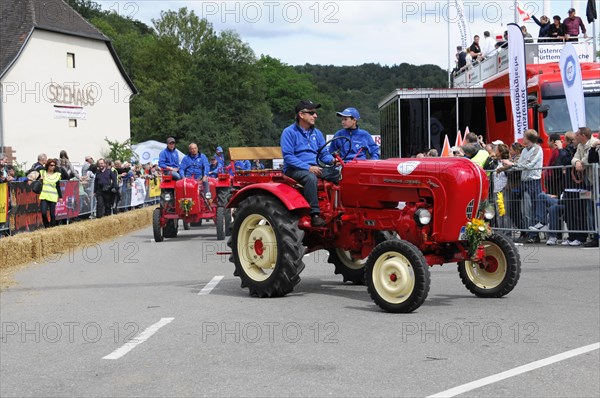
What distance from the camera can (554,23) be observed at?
23.4 m

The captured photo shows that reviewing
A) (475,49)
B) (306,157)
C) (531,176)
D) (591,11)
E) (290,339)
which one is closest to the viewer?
(290,339)

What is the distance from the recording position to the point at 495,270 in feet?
33.2

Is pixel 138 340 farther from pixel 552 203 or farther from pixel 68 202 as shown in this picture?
pixel 68 202

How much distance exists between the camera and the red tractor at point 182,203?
1986cm

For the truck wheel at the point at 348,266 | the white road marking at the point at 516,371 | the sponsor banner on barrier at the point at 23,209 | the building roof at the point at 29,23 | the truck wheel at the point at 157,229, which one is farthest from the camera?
the building roof at the point at 29,23

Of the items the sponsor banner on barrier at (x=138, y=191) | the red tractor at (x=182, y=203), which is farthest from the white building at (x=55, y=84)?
the red tractor at (x=182, y=203)

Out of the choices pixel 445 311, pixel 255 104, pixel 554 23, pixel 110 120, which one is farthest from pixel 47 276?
pixel 255 104

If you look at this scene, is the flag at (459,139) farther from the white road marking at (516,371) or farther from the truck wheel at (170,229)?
the white road marking at (516,371)

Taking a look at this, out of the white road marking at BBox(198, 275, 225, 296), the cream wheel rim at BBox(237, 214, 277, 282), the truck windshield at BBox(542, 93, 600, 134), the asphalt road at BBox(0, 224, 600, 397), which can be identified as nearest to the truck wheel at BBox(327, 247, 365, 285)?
the asphalt road at BBox(0, 224, 600, 397)

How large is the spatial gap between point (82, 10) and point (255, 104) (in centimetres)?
2056

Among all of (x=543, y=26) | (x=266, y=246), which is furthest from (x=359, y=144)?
(x=543, y=26)

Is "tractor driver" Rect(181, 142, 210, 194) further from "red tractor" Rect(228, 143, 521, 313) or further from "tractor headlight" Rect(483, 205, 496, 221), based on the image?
"tractor headlight" Rect(483, 205, 496, 221)

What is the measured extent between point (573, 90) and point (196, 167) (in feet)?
26.4

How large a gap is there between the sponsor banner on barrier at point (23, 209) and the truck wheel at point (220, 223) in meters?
3.95
